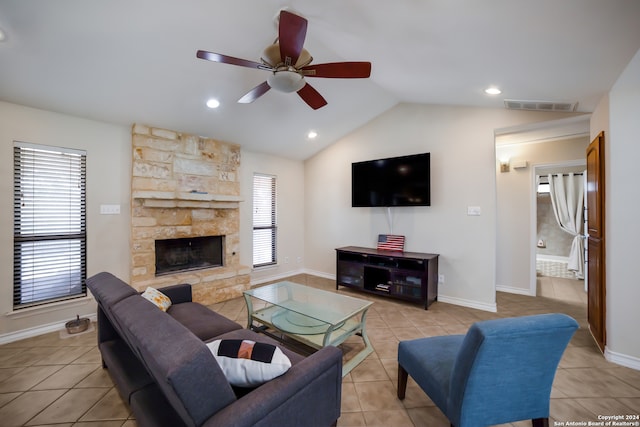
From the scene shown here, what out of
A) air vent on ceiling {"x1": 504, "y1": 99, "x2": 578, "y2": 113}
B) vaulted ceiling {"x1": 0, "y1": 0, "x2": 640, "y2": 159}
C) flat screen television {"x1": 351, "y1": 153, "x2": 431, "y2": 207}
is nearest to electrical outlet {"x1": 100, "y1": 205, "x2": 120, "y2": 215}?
vaulted ceiling {"x1": 0, "y1": 0, "x2": 640, "y2": 159}

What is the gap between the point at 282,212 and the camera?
5.40 metres

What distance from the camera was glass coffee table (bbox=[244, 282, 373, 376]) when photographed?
231 cm

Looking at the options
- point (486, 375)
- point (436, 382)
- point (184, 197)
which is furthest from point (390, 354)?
point (184, 197)

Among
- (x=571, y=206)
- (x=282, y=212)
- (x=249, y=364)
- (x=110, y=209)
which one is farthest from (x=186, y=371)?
(x=571, y=206)

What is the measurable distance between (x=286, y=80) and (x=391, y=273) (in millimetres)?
2945

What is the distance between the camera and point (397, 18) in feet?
6.78

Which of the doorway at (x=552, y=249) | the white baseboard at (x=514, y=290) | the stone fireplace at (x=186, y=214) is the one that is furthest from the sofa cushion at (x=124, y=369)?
the doorway at (x=552, y=249)

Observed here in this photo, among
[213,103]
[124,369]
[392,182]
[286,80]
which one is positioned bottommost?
[124,369]

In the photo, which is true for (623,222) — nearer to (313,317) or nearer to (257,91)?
(313,317)

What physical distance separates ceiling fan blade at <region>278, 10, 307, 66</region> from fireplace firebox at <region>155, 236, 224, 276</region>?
314 cm

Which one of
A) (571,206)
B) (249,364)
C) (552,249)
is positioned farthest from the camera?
(552,249)

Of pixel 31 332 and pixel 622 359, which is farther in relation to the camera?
pixel 31 332

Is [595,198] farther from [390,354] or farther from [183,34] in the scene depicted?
[183,34]

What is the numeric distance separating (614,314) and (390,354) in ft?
6.43
